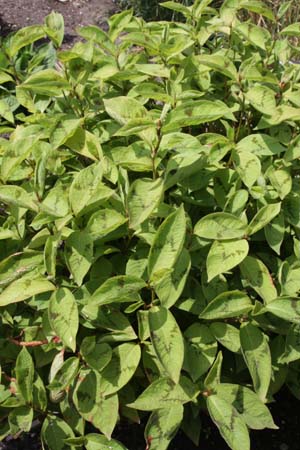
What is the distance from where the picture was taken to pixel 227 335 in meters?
1.45

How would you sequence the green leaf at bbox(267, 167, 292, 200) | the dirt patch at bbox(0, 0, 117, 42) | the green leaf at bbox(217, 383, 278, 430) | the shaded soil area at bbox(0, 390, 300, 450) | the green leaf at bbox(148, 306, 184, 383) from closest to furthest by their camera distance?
the green leaf at bbox(148, 306, 184, 383)
the green leaf at bbox(217, 383, 278, 430)
the green leaf at bbox(267, 167, 292, 200)
the shaded soil area at bbox(0, 390, 300, 450)
the dirt patch at bbox(0, 0, 117, 42)

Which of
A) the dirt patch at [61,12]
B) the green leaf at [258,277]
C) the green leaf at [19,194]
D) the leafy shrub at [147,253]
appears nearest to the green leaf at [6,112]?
the leafy shrub at [147,253]

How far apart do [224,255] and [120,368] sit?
37 centimetres

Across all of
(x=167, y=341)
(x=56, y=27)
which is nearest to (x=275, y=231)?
(x=167, y=341)

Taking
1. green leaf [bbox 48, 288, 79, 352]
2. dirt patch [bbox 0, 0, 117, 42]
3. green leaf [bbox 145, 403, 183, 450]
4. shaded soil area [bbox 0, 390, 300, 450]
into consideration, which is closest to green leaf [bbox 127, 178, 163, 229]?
green leaf [bbox 48, 288, 79, 352]

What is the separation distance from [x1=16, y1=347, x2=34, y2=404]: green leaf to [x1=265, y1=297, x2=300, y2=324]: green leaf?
58 centimetres

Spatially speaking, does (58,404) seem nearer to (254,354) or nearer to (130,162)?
(254,354)

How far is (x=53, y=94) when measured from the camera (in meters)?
1.58

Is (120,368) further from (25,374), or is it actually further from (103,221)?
(103,221)

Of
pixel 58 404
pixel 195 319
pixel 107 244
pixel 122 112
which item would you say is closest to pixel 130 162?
pixel 122 112

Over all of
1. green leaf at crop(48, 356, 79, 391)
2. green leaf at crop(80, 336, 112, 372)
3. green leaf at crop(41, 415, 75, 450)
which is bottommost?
green leaf at crop(41, 415, 75, 450)

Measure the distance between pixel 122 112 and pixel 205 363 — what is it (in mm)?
659

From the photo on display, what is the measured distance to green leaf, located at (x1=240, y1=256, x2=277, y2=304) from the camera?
1.41 metres

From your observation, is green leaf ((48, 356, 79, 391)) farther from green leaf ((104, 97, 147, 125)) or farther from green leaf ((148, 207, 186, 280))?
green leaf ((104, 97, 147, 125))
